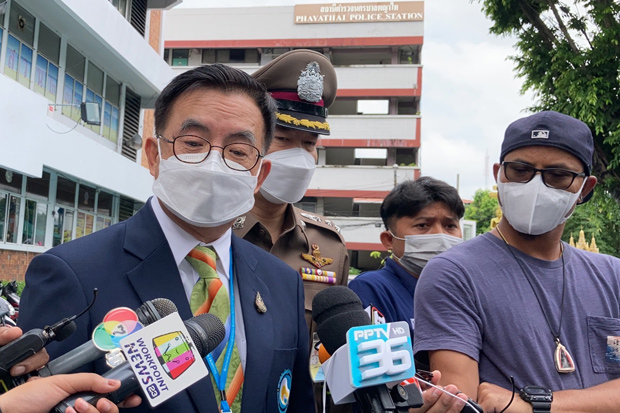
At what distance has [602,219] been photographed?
67.5 feet

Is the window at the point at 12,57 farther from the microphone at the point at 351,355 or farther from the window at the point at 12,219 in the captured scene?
the microphone at the point at 351,355

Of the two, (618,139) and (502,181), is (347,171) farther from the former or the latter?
(502,181)

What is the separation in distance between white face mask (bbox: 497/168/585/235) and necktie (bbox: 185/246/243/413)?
123 centimetres

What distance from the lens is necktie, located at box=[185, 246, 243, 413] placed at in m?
1.63

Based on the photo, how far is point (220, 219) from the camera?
182 centimetres

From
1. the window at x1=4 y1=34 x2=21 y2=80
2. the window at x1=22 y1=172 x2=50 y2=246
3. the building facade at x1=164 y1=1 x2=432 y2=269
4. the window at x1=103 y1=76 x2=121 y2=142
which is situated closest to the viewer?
the window at x1=4 y1=34 x2=21 y2=80

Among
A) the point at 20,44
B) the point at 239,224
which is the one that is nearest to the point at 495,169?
the point at 239,224

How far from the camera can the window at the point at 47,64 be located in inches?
460

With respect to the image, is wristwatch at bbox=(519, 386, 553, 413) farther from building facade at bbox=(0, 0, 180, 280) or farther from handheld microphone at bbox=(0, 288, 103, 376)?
building facade at bbox=(0, 0, 180, 280)

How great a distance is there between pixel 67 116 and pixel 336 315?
12680 mm

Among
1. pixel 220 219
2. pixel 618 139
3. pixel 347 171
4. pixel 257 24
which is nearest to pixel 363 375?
pixel 220 219

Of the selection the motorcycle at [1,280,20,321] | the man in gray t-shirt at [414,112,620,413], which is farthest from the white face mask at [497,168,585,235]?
the motorcycle at [1,280,20,321]

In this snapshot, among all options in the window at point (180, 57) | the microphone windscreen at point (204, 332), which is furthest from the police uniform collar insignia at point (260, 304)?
the window at point (180, 57)

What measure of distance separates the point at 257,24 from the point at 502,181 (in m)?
29.6
